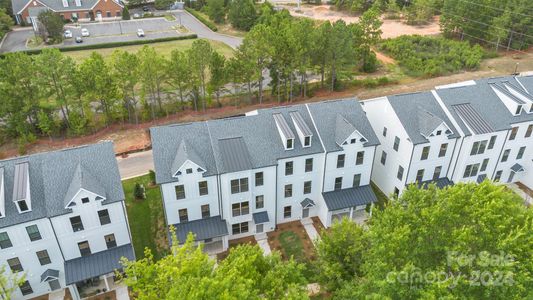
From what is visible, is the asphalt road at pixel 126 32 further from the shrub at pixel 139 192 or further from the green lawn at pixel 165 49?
the shrub at pixel 139 192

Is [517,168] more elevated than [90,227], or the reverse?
[90,227]

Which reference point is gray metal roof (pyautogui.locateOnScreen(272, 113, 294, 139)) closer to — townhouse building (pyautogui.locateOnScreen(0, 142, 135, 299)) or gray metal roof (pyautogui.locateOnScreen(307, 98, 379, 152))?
gray metal roof (pyautogui.locateOnScreen(307, 98, 379, 152))

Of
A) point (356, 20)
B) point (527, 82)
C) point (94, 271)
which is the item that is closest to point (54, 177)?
point (94, 271)

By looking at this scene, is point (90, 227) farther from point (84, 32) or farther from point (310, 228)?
point (84, 32)

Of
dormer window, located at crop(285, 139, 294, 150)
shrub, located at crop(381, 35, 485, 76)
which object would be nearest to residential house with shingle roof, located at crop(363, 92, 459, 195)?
dormer window, located at crop(285, 139, 294, 150)

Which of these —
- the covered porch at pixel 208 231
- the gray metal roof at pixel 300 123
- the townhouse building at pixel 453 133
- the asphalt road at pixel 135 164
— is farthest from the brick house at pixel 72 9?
the townhouse building at pixel 453 133

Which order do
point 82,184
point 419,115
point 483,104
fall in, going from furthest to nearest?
point 483,104 < point 419,115 < point 82,184

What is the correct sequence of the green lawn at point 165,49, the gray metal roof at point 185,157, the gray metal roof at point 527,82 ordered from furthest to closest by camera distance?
the green lawn at point 165,49, the gray metal roof at point 527,82, the gray metal roof at point 185,157
